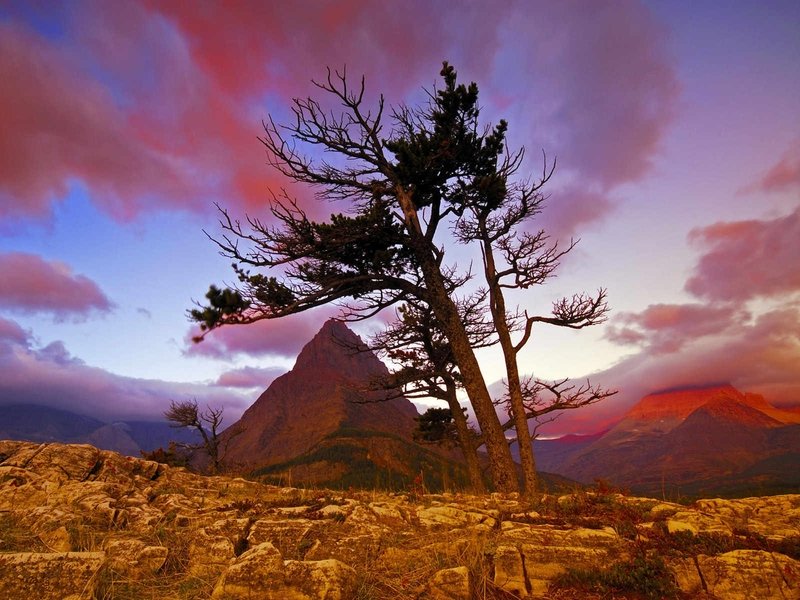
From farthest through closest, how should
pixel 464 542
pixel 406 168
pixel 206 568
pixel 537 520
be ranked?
pixel 406 168, pixel 537 520, pixel 464 542, pixel 206 568

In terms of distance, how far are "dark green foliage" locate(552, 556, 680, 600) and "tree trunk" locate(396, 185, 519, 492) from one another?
7733 millimetres

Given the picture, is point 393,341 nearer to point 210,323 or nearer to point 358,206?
point 358,206

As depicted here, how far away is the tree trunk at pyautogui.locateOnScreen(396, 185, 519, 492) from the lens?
11680 millimetres

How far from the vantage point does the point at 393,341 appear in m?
17.4

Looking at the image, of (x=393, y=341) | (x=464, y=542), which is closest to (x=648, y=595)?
(x=464, y=542)

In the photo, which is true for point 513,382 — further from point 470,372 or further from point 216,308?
point 216,308

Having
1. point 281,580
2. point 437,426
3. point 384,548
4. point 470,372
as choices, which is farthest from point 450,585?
point 437,426

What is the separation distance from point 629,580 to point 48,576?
16.4ft

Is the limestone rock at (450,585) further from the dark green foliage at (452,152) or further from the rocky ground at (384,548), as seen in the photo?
the dark green foliage at (452,152)

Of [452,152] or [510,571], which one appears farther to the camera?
[452,152]

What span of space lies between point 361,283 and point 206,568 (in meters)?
9.66

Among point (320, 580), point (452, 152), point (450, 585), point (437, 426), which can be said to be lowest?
point (450, 585)

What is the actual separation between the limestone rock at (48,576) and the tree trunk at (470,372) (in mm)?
9417

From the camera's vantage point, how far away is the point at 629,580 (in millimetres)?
3855
